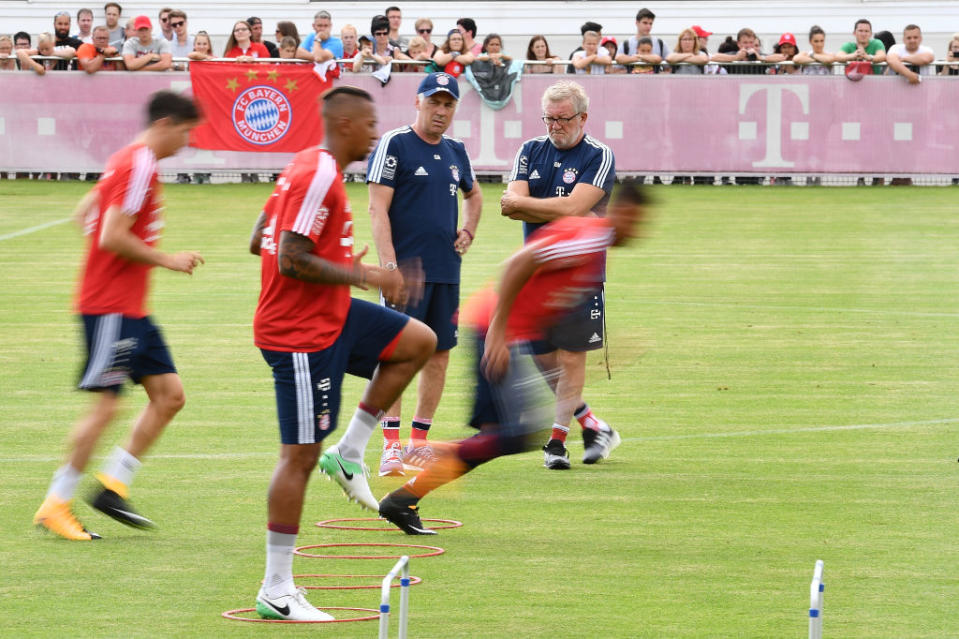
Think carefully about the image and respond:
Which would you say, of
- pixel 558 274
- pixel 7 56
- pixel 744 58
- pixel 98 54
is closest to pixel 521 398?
pixel 558 274

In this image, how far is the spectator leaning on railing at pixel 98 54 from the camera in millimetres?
29109

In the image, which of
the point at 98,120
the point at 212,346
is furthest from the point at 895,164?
the point at 212,346

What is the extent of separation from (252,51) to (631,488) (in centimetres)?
2094

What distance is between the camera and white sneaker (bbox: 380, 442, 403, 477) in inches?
383

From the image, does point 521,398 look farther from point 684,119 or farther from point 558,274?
point 684,119

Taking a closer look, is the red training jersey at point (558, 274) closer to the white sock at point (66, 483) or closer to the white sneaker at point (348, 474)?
the white sneaker at point (348, 474)

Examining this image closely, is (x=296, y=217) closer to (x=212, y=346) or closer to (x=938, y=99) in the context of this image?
(x=212, y=346)

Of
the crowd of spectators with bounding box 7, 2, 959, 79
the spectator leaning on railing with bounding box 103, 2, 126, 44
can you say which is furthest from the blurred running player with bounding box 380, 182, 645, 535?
the spectator leaning on railing with bounding box 103, 2, 126, 44

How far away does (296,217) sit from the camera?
6867mm

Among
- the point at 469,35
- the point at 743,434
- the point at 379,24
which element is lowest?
the point at 743,434

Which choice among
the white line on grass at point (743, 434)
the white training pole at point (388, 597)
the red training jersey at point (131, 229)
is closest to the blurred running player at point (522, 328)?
the red training jersey at point (131, 229)

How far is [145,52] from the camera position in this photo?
29.3 metres

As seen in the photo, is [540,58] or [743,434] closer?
[743,434]

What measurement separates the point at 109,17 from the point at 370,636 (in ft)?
85.5
